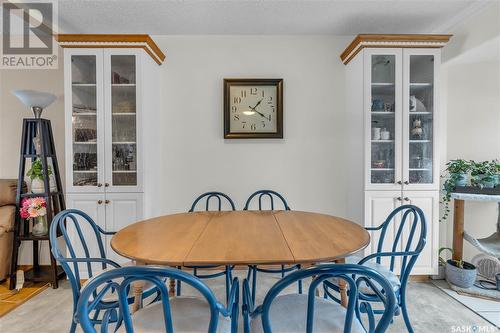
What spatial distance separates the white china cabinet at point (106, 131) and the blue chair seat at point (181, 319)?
144 centimetres

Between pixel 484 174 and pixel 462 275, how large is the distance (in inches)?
37.6

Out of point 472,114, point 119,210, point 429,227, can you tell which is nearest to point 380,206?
point 429,227

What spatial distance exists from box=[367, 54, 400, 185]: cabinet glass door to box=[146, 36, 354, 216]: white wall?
0.38m

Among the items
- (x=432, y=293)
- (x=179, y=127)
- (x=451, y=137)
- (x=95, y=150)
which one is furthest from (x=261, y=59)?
(x=432, y=293)

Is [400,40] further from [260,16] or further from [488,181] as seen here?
[488,181]

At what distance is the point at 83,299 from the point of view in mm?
900

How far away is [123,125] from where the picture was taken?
2.54 m

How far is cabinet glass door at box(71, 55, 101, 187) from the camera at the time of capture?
250 centimetres

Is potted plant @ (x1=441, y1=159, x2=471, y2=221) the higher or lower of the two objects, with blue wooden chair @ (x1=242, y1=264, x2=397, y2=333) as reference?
higher

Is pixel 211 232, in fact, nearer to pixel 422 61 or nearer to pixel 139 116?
pixel 139 116

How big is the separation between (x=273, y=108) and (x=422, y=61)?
1.51m

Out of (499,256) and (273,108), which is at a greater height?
(273,108)

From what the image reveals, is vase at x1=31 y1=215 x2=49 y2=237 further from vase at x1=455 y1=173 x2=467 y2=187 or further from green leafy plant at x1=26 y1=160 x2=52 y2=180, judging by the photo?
vase at x1=455 y1=173 x2=467 y2=187

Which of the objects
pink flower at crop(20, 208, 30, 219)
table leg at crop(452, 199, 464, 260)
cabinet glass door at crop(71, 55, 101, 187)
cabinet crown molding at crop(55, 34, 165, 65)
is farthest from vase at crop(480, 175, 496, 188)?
pink flower at crop(20, 208, 30, 219)
